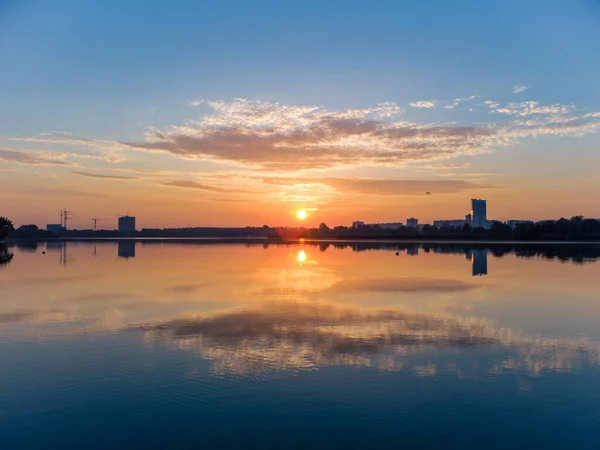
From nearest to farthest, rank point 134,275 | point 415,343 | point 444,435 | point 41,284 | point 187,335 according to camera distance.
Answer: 1. point 444,435
2. point 415,343
3. point 187,335
4. point 41,284
5. point 134,275

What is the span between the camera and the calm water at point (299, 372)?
14.0m

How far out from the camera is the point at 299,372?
18.8 meters

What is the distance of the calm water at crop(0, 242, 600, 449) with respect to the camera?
14.0m

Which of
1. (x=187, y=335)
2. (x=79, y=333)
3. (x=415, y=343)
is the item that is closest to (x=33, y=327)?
(x=79, y=333)

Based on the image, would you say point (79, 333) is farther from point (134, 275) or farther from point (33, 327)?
point (134, 275)

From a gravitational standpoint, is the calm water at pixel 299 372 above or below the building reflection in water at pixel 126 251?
below

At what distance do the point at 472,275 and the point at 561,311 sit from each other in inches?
917

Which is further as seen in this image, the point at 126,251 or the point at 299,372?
the point at 126,251

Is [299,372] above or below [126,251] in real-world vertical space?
below

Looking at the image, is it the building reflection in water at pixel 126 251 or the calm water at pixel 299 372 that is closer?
Answer: the calm water at pixel 299 372

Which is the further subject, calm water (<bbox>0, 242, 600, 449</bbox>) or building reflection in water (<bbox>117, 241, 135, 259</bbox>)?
building reflection in water (<bbox>117, 241, 135, 259</bbox>)

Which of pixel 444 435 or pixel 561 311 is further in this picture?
pixel 561 311

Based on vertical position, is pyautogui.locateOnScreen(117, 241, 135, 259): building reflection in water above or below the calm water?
above

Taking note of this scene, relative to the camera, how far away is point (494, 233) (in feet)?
651
